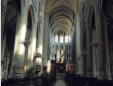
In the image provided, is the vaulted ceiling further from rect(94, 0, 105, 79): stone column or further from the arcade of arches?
rect(94, 0, 105, 79): stone column

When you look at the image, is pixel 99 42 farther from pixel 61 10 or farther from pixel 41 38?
pixel 61 10

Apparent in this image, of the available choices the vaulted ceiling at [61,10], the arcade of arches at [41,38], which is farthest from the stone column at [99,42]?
the vaulted ceiling at [61,10]

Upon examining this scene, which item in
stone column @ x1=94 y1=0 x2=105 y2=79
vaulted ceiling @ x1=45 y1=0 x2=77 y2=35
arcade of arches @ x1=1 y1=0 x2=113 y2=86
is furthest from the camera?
vaulted ceiling @ x1=45 y1=0 x2=77 y2=35

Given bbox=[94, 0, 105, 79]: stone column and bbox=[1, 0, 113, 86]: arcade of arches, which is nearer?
bbox=[94, 0, 105, 79]: stone column

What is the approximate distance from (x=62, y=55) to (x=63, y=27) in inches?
366

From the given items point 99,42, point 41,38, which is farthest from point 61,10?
point 99,42

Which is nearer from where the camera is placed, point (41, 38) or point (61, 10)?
point (41, 38)

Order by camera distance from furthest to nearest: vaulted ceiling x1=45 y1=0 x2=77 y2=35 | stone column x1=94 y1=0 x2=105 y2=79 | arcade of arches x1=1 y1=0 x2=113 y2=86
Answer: vaulted ceiling x1=45 y1=0 x2=77 y2=35, arcade of arches x1=1 y1=0 x2=113 y2=86, stone column x1=94 y1=0 x2=105 y2=79

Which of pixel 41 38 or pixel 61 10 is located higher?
pixel 61 10

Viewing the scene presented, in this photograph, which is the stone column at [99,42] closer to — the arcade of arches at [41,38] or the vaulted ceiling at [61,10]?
the arcade of arches at [41,38]

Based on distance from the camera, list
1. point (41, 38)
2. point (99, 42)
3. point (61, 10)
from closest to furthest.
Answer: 1. point (99, 42)
2. point (41, 38)
3. point (61, 10)

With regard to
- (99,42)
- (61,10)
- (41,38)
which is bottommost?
(99,42)

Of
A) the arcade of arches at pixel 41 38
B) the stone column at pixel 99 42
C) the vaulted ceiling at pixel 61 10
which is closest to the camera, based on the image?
the stone column at pixel 99 42

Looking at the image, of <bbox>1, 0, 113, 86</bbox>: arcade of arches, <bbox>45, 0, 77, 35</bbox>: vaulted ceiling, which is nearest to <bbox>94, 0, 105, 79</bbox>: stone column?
<bbox>1, 0, 113, 86</bbox>: arcade of arches
